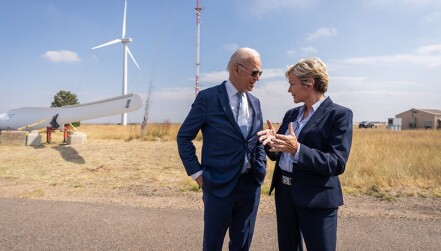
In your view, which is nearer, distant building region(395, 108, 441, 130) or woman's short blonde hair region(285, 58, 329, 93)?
woman's short blonde hair region(285, 58, 329, 93)

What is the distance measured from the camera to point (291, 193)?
232 cm

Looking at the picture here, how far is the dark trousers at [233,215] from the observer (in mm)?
2453

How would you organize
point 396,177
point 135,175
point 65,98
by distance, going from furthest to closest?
point 65,98 → point 135,175 → point 396,177

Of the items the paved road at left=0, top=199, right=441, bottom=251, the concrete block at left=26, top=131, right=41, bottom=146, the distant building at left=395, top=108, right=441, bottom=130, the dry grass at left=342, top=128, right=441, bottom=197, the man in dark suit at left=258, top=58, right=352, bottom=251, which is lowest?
the paved road at left=0, top=199, right=441, bottom=251

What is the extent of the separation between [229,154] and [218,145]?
10cm

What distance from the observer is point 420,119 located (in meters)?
60.4

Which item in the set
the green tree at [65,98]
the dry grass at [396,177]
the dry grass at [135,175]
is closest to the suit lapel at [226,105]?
the dry grass at [135,175]

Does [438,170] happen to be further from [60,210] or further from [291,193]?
[60,210]

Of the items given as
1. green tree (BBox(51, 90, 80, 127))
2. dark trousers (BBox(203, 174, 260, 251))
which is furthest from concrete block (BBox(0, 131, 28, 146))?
green tree (BBox(51, 90, 80, 127))

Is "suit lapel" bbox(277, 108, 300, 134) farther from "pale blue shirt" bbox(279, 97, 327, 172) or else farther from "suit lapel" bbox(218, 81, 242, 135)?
"suit lapel" bbox(218, 81, 242, 135)

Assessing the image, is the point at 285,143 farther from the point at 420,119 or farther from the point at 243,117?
the point at 420,119

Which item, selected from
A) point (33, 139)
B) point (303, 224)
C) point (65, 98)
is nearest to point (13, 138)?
point (33, 139)

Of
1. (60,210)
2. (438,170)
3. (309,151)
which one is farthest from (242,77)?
(438,170)

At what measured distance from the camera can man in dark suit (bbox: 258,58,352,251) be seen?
7.08 ft
